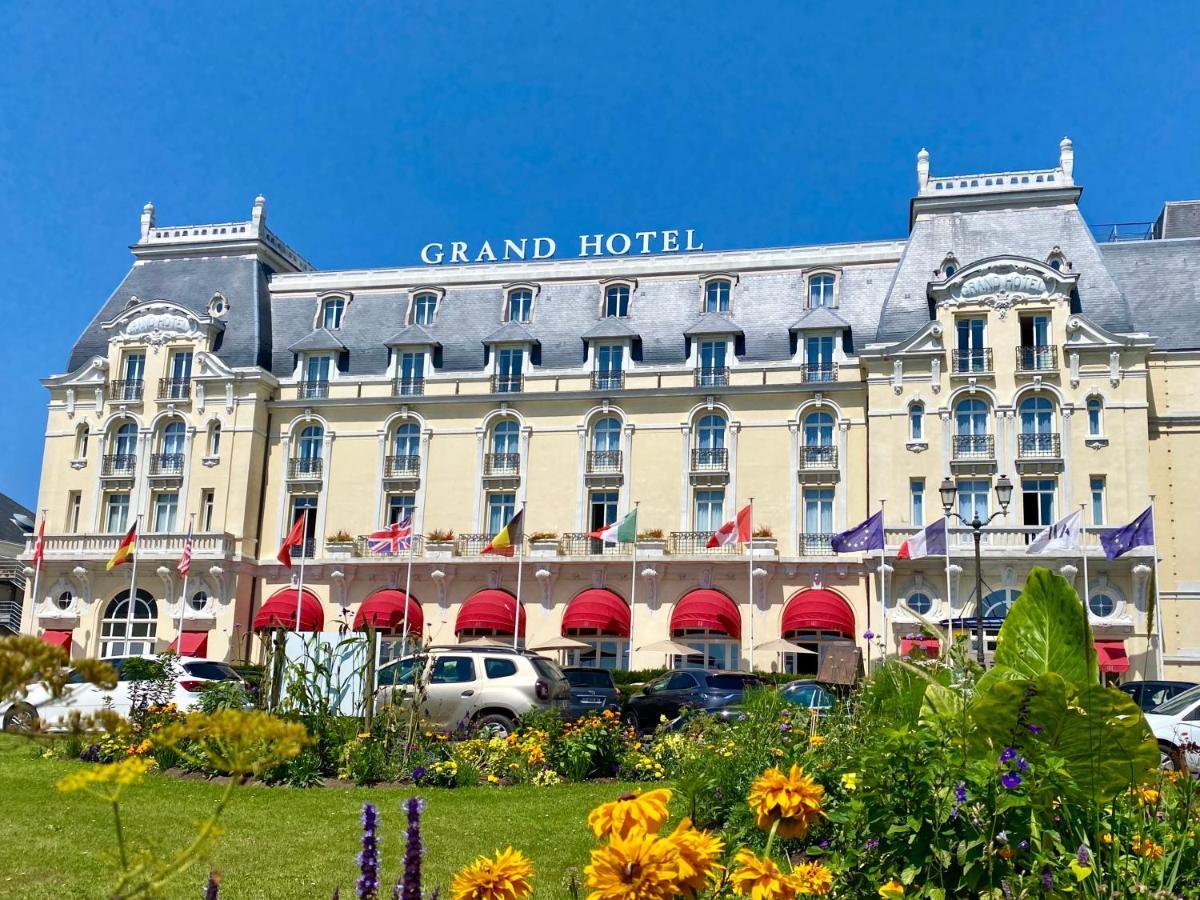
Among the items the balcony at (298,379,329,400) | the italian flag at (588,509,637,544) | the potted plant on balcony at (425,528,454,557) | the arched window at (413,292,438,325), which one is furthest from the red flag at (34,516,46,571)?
the italian flag at (588,509,637,544)

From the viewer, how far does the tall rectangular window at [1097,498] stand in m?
33.9

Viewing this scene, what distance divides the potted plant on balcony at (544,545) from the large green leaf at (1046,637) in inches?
1302

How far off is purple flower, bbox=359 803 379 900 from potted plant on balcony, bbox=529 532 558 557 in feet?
112

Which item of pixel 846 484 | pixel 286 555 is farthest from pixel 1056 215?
pixel 286 555

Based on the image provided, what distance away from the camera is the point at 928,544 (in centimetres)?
3120

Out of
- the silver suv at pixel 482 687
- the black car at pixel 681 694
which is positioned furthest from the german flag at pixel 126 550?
the silver suv at pixel 482 687

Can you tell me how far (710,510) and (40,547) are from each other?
915 inches

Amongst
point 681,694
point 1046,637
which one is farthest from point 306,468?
point 1046,637

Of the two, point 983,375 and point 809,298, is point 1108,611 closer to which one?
point 983,375

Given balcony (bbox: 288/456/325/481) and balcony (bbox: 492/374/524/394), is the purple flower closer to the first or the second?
balcony (bbox: 492/374/524/394)

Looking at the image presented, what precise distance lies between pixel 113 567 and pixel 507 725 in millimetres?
26341

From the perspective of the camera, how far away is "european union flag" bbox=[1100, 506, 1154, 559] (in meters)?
29.2

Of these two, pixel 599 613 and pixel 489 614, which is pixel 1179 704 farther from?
pixel 489 614

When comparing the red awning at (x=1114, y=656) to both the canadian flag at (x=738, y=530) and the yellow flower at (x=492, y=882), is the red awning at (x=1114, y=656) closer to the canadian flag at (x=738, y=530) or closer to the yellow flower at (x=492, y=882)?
the canadian flag at (x=738, y=530)
